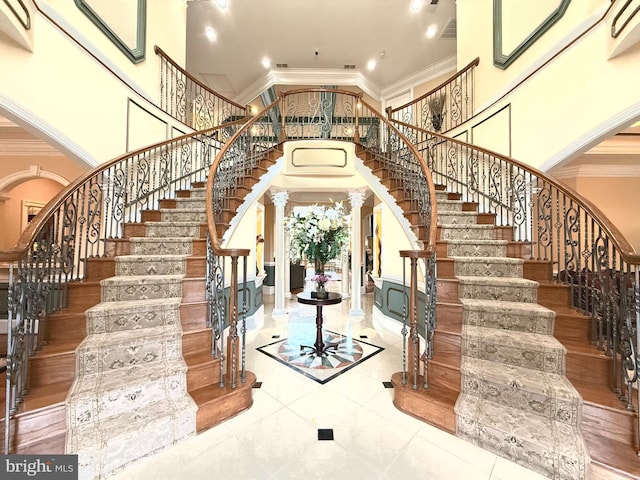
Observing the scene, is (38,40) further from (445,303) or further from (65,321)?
(445,303)

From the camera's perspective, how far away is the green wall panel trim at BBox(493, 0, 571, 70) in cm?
289

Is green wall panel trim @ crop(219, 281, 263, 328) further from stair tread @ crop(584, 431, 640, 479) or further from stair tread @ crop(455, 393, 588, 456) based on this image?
stair tread @ crop(584, 431, 640, 479)

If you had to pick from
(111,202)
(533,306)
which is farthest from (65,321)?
(533,306)

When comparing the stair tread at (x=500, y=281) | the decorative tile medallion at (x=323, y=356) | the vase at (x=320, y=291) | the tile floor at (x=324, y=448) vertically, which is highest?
the stair tread at (x=500, y=281)

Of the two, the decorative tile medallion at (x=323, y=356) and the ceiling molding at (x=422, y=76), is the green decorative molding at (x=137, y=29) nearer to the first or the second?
the decorative tile medallion at (x=323, y=356)

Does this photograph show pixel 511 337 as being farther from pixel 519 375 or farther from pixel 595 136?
pixel 595 136

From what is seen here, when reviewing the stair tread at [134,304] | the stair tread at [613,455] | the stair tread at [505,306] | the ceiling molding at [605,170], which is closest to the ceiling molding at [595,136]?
the stair tread at [505,306]

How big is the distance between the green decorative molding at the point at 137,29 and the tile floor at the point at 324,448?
174 inches

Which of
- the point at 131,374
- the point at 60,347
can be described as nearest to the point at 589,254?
the point at 131,374

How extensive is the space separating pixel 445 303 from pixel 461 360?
18.6 inches

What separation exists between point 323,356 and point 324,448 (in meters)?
1.56

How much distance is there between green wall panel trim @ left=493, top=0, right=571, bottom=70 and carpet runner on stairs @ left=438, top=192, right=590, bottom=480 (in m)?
2.75

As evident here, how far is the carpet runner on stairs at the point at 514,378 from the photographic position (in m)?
1.58

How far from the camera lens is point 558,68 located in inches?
108
